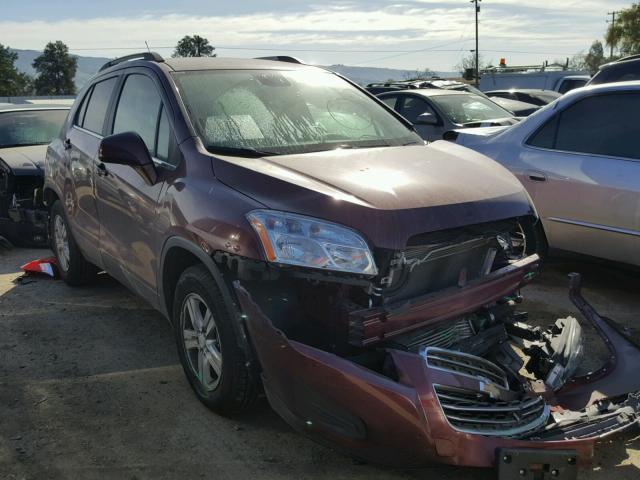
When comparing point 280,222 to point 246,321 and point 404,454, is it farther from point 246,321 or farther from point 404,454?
point 404,454

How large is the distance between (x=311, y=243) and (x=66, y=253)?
12.0 ft

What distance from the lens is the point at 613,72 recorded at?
6848 millimetres

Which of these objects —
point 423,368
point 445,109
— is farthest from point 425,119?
point 423,368

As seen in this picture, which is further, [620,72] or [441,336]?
[620,72]

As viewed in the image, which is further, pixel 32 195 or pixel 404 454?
pixel 32 195

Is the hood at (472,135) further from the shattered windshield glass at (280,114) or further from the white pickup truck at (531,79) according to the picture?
the white pickup truck at (531,79)

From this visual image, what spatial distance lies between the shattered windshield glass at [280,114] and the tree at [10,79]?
71.6m

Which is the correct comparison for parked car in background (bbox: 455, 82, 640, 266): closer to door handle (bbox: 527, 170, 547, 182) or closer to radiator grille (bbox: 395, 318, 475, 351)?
door handle (bbox: 527, 170, 547, 182)

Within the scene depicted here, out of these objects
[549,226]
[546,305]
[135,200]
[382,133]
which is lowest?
[546,305]

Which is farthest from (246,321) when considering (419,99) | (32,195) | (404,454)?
(419,99)

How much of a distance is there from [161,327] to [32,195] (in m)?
3.58

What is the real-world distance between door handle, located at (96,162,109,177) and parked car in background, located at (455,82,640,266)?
10.5ft

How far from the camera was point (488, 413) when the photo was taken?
268 centimetres

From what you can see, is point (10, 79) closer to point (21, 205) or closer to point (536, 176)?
point (21, 205)
